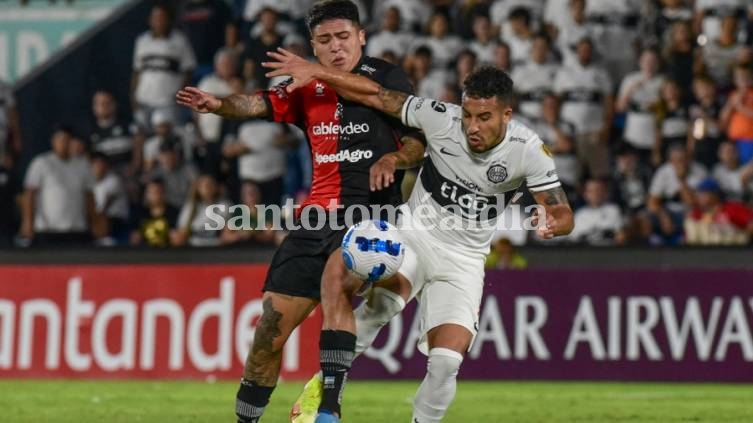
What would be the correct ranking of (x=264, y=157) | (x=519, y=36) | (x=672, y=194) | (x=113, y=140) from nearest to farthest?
(x=672, y=194) < (x=264, y=157) < (x=519, y=36) < (x=113, y=140)

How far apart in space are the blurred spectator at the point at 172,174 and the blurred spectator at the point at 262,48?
1.31 metres

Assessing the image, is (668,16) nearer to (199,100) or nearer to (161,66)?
(161,66)

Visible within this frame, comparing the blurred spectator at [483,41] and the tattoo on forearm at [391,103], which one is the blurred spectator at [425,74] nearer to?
the blurred spectator at [483,41]

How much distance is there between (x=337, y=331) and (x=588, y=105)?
9.22m

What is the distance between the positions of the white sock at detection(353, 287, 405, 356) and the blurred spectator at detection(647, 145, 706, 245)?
24.8ft

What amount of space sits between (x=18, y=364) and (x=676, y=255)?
678 cm

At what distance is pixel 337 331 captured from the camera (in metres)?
8.04

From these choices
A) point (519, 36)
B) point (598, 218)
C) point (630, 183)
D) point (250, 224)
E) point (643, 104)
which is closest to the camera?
point (598, 218)

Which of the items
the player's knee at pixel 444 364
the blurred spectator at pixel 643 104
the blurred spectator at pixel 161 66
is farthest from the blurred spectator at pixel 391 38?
the player's knee at pixel 444 364

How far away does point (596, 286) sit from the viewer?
565 inches

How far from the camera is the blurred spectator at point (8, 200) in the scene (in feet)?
58.0

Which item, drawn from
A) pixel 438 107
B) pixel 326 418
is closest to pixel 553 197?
pixel 438 107

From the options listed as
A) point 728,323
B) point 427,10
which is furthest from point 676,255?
point 427,10

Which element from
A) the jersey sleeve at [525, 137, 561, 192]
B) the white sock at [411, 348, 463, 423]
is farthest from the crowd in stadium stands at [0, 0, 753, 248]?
the white sock at [411, 348, 463, 423]
